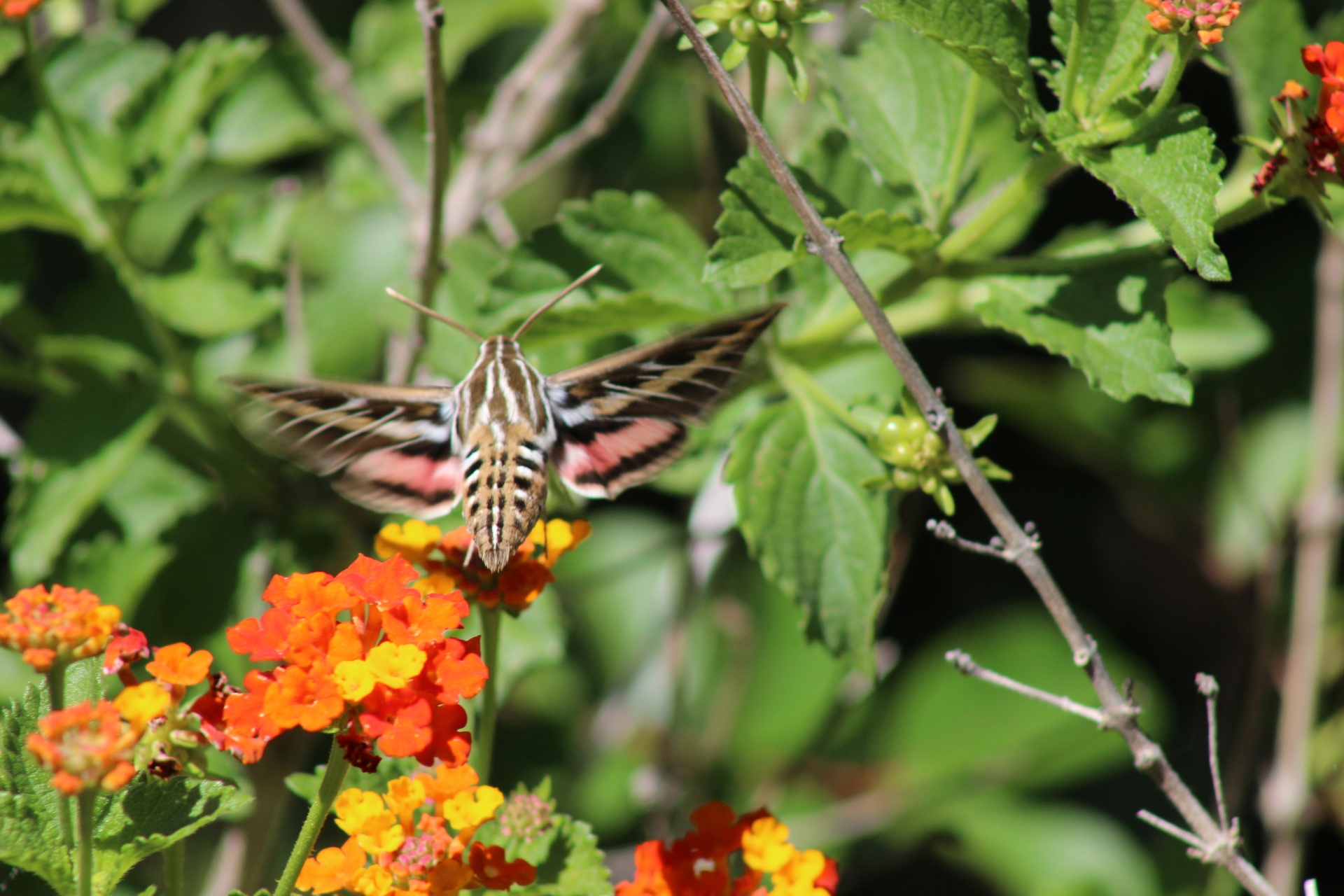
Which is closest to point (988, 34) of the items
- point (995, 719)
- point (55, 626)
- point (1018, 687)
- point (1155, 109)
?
point (1155, 109)

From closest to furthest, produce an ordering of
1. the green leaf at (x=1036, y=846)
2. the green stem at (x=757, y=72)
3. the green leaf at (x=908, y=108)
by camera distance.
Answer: the green stem at (x=757, y=72), the green leaf at (x=908, y=108), the green leaf at (x=1036, y=846)

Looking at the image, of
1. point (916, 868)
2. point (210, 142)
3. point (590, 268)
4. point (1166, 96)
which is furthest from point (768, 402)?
point (916, 868)

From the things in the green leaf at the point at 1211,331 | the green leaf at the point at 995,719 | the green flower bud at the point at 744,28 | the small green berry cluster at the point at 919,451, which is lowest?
the green leaf at the point at 995,719

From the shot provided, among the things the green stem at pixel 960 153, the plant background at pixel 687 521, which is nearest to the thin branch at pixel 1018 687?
the plant background at pixel 687 521

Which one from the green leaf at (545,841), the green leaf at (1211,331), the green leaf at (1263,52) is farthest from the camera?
the green leaf at (1211,331)

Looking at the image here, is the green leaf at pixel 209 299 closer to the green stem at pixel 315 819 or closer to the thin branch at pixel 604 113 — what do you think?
the thin branch at pixel 604 113

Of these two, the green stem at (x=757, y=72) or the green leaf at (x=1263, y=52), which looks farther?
the green leaf at (x=1263, y=52)

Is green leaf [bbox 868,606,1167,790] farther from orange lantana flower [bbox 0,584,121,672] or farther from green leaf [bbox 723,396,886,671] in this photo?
orange lantana flower [bbox 0,584,121,672]

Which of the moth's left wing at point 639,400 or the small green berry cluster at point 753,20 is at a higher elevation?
the small green berry cluster at point 753,20

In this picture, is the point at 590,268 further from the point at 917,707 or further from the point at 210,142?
the point at 917,707
